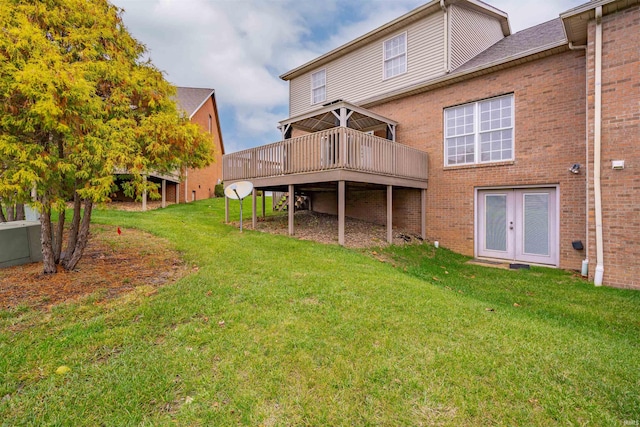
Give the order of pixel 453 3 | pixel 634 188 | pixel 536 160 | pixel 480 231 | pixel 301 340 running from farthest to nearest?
pixel 453 3
pixel 480 231
pixel 536 160
pixel 634 188
pixel 301 340

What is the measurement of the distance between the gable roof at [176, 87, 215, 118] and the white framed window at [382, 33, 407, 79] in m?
12.7

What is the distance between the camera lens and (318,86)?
14.7 meters

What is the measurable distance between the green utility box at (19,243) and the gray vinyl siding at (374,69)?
11.2 meters

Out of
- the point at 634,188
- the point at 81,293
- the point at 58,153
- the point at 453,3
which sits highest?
the point at 453,3

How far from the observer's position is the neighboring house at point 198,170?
62.1ft

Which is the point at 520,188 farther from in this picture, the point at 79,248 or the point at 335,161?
the point at 79,248

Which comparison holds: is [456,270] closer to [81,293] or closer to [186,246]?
[186,246]

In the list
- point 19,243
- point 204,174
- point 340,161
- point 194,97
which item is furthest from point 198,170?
point 340,161

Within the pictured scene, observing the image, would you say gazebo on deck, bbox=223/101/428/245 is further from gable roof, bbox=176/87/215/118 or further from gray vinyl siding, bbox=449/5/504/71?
gable roof, bbox=176/87/215/118

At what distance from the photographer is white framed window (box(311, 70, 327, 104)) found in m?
14.5

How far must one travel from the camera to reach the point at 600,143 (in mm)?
6395

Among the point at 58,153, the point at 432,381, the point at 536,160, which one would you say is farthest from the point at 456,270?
the point at 58,153

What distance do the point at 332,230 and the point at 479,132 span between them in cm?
555

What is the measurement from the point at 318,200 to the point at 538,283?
932 cm
